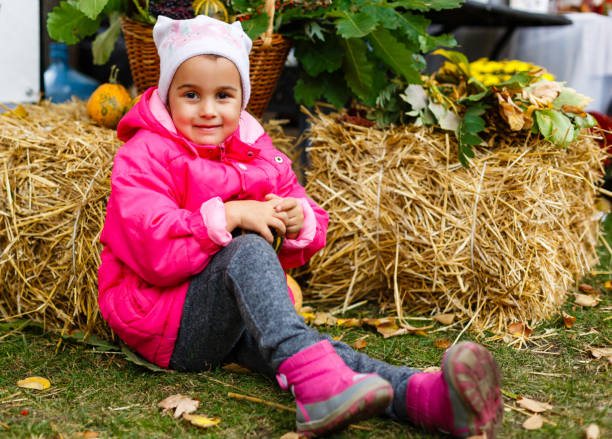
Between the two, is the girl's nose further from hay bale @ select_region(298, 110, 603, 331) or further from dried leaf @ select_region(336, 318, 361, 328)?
dried leaf @ select_region(336, 318, 361, 328)

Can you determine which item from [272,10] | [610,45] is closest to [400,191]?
[272,10]

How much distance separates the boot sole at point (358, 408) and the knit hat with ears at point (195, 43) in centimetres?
100

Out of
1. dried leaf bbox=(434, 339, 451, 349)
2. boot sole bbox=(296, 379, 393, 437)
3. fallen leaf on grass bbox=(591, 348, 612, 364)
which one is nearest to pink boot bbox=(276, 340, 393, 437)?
boot sole bbox=(296, 379, 393, 437)

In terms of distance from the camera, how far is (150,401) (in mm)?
1600

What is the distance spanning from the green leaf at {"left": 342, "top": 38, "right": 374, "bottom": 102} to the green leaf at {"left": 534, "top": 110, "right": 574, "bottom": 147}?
68 centimetres

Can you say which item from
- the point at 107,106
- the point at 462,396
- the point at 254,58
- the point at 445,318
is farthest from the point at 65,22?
the point at 462,396

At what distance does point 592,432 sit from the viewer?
138 centimetres

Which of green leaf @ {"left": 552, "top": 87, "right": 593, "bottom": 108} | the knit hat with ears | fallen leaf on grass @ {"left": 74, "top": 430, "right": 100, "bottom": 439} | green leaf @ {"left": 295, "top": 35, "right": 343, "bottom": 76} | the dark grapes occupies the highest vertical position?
the dark grapes

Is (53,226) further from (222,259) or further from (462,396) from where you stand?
(462,396)

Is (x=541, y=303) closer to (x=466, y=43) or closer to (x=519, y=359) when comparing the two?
(x=519, y=359)

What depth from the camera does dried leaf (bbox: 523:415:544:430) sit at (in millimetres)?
1447

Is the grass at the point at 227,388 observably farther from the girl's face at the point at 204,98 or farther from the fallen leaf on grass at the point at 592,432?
the girl's face at the point at 204,98

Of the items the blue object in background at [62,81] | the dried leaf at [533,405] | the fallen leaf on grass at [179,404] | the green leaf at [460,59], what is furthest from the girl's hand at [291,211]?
the blue object in background at [62,81]

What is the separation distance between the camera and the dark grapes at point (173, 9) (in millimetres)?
2311
